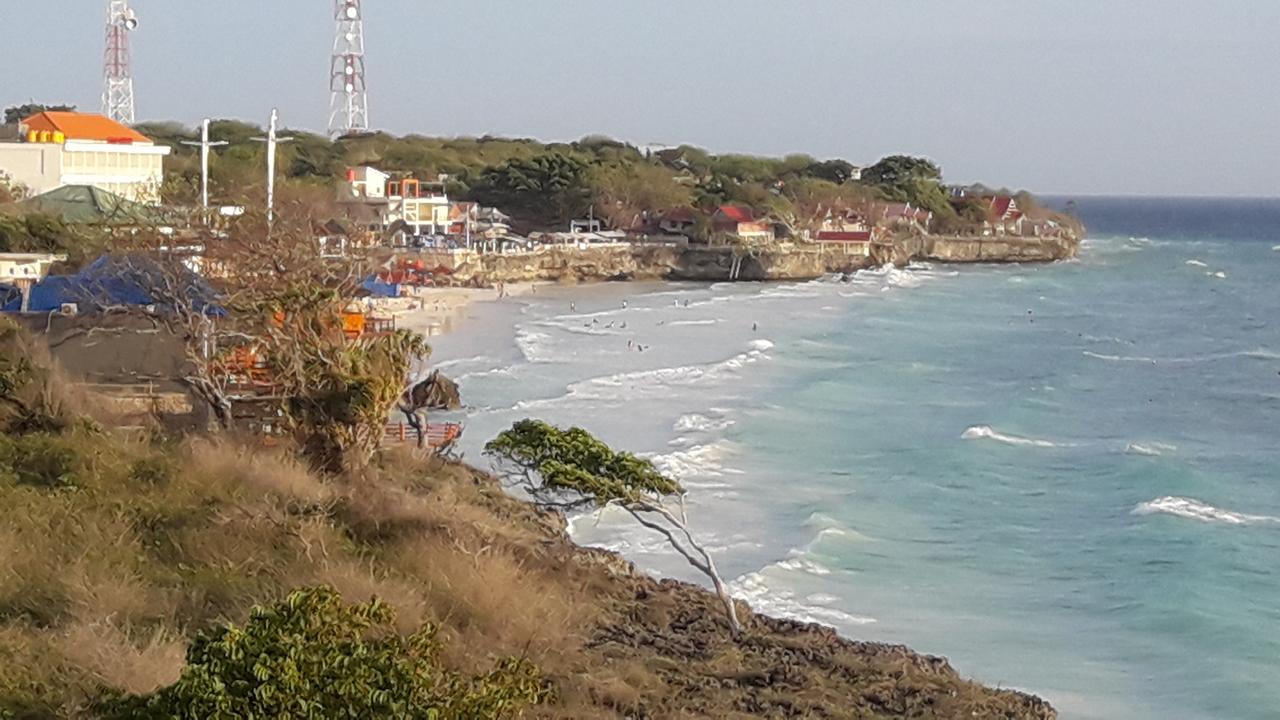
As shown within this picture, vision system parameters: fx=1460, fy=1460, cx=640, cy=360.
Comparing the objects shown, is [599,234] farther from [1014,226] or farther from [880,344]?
[1014,226]

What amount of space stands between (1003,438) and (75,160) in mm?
29350

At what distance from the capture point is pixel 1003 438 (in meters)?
29.1

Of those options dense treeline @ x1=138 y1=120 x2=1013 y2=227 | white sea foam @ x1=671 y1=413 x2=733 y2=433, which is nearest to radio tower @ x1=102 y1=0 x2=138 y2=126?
dense treeline @ x1=138 y1=120 x2=1013 y2=227

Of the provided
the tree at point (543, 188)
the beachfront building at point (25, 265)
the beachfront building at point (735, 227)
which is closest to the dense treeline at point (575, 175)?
the tree at point (543, 188)

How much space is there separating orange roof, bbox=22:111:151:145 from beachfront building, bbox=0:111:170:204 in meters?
0.03

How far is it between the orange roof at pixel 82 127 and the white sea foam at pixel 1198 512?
33800mm

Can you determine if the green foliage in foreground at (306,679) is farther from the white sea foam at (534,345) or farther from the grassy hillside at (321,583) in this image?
the white sea foam at (534,345)

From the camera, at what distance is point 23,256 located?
95.6 ft

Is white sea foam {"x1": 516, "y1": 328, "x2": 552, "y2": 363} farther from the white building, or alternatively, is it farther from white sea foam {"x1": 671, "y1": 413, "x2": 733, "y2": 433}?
the white building

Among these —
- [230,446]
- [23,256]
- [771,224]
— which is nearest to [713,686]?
[230,446]

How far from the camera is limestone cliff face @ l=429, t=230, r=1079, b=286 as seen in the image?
6619cm

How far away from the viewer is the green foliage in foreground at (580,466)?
13.0 metres

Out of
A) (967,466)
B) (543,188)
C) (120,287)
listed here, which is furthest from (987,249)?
(120,287)

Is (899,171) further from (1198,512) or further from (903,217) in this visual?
(1198,512)
